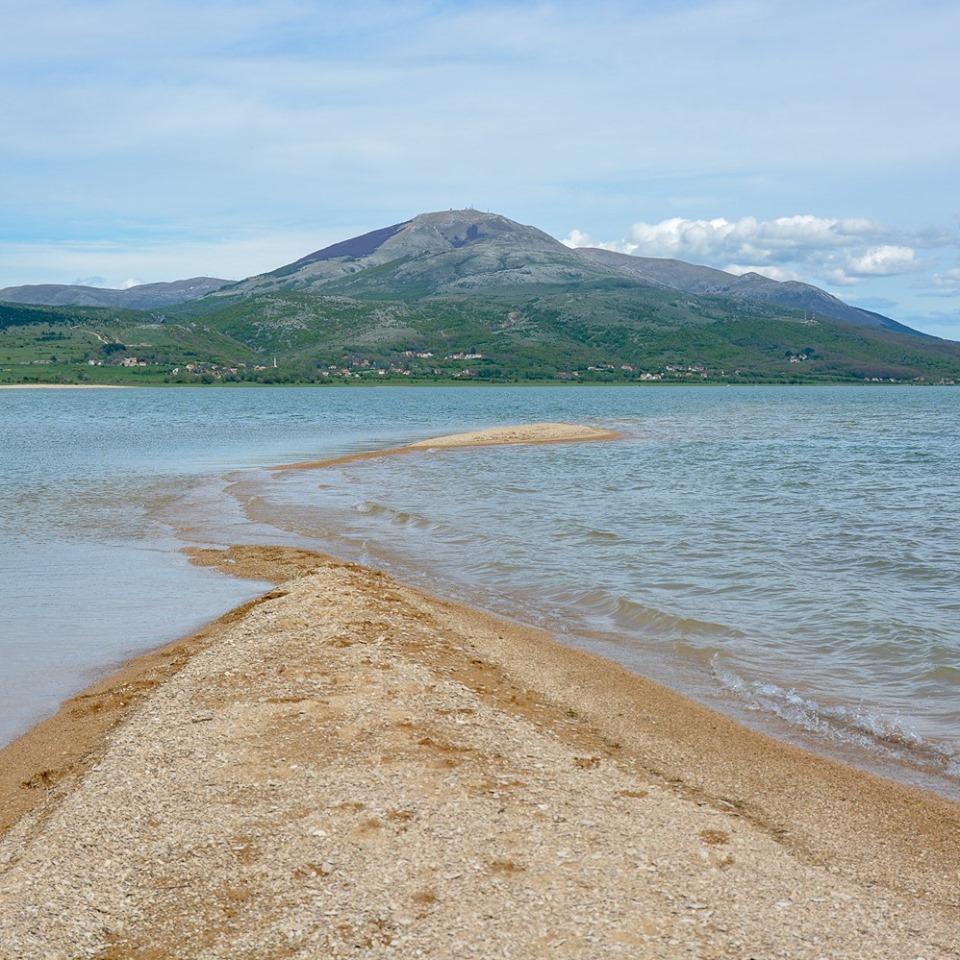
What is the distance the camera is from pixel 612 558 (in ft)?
72.1

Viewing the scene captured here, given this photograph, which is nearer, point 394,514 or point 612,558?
point 612,558

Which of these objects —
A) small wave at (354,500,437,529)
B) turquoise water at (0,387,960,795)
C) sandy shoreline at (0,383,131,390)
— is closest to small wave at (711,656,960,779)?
turquoise water at (0,387,960,795)

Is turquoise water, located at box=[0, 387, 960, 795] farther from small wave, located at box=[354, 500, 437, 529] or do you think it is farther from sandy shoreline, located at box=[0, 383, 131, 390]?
sandy shoreline, located at box=[0, 383, 131, 390]

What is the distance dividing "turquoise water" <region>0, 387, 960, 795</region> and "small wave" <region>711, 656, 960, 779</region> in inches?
1.3

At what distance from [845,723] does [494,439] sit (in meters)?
51.7

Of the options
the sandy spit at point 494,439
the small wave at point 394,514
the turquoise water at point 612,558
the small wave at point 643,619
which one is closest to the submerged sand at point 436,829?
the turquoise water at point 612,558

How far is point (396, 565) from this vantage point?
71.6ft

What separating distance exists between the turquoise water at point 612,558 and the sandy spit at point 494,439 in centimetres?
293

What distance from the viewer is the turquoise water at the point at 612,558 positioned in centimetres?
1331

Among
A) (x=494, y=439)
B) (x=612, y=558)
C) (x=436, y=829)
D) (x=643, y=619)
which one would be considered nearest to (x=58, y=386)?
(x=494, y=439)

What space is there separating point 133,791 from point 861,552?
1847 cm

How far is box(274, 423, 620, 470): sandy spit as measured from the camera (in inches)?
2045

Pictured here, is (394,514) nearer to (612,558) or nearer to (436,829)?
(612,558)

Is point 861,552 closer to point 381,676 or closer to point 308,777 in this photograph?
point 381,676
